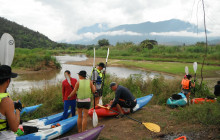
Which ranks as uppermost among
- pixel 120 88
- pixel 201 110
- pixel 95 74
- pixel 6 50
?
pixel 6 50

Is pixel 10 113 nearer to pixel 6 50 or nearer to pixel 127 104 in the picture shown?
pixel 6 50

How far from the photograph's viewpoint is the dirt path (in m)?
3.75

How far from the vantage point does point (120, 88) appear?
16.4 feet

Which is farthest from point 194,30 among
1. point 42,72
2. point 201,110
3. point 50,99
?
point 42,72

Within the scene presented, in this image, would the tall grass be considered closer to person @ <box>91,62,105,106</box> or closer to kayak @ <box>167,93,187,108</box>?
kayak @ <box>167,93,187,108</box>

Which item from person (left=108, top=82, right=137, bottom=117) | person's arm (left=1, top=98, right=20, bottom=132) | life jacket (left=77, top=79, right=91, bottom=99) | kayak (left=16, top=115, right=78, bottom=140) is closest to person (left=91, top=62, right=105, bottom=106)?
person (left=108, top=82, right=137, bottom=117)

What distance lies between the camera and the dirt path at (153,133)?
3.75 metres

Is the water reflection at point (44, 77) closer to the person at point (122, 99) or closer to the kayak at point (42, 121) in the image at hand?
the person at point (122, 99)

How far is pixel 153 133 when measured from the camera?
4.18 meters

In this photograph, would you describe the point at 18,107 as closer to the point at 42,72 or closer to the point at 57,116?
the point at 57,116

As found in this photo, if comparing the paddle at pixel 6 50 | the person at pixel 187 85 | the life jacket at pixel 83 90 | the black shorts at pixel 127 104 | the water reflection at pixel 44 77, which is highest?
the paddle at pixel 6 50

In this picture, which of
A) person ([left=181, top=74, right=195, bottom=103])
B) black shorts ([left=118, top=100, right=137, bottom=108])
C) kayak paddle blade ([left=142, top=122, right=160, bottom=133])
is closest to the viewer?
kayak paddle blade ([left=142, top=122, right=160, bottom=133])

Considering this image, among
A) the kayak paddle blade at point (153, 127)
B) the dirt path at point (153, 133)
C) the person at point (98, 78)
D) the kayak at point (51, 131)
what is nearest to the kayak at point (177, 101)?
the dirt path at point (153, 133)

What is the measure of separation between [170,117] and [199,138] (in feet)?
4.89
